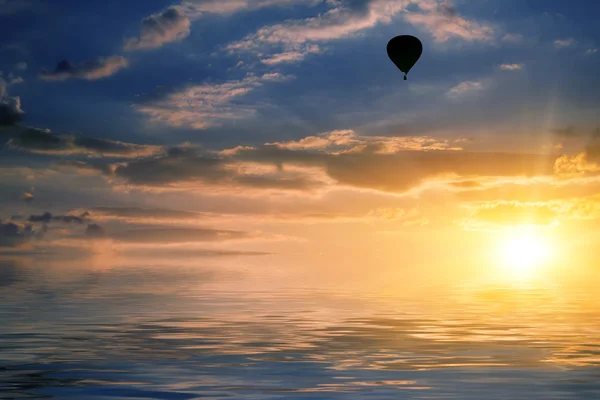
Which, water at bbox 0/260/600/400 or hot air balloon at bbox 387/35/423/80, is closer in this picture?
water at bbox 0/260/600/400

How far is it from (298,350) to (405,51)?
3735 centimetres

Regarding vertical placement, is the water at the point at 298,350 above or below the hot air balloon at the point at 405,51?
below

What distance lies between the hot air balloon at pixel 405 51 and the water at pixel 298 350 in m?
21.4

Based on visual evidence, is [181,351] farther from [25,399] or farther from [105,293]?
[105,293]

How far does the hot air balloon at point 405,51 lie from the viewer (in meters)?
64.5

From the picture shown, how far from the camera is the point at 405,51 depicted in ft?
212

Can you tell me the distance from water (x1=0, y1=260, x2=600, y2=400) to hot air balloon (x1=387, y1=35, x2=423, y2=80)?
21.4m

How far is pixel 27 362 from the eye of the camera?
3144cm

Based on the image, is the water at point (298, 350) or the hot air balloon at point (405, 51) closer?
the water at point (298, 350)

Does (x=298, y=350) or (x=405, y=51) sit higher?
(x=405, y=51)

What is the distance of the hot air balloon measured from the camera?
2539 inches

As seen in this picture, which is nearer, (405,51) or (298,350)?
(298,350)

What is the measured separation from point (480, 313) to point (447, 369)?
2670cm

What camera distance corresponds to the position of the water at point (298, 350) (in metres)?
25.7
